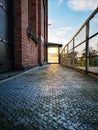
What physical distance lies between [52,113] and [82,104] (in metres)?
0.27

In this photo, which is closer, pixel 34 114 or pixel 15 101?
pixel 34 114

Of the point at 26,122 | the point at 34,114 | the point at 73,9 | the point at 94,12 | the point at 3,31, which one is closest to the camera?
the point at 26,122

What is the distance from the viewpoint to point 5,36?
320 centimetres

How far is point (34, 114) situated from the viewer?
84 cm

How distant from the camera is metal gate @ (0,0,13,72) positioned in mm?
2957

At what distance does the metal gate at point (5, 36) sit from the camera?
9.70ft

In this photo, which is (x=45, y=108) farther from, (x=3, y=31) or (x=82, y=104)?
(x=3, y=31)

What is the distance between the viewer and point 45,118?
2.57 ft

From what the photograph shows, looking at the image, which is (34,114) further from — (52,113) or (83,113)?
(83,113)

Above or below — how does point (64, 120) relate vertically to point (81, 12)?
below

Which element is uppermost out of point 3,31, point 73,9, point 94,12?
point 73,9

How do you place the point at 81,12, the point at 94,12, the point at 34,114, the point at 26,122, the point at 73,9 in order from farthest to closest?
the point at 81,12
the point at 73,9
the point at 94,12
the point at 34,114
the point at 26,122

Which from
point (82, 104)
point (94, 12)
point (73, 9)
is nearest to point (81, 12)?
point (73, 9)

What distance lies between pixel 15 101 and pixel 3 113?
25 cm
